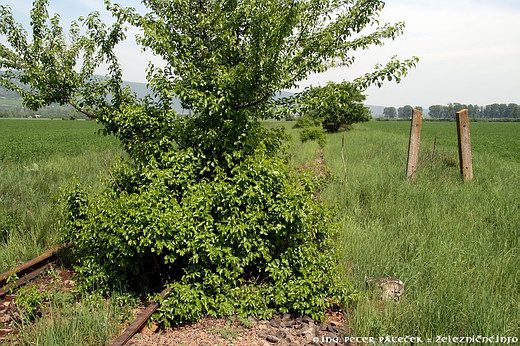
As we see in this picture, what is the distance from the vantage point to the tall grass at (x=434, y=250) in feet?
11.5

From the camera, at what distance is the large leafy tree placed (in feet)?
12.9

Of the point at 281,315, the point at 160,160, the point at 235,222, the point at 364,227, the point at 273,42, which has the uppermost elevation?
the point at 273,42

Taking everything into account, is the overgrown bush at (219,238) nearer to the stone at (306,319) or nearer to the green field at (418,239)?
the stone at (306,319)

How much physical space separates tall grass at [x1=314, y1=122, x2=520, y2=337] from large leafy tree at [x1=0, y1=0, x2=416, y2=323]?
1.98ft

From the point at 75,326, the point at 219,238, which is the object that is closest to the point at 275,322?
the point at 219,238

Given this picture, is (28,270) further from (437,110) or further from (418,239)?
(437,110)

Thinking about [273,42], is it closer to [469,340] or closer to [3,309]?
[469,340]

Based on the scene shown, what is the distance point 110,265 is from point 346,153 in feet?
41.6

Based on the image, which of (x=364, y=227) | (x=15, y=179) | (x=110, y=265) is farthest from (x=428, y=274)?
(x=15, y=179)

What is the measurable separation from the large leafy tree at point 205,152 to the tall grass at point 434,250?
60cm

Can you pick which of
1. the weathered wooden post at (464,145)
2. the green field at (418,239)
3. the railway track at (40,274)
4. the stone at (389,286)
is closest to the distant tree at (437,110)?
the weathered wooden post at (464,145)

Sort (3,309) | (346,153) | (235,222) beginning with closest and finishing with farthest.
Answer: (235,222) → (3,309) → (346,153)

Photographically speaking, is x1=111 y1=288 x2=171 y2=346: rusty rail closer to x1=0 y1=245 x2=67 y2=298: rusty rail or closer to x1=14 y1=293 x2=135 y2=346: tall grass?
x1=14 y1=293 x2=135 y2=346: tall grass

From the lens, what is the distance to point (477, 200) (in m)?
7.52
